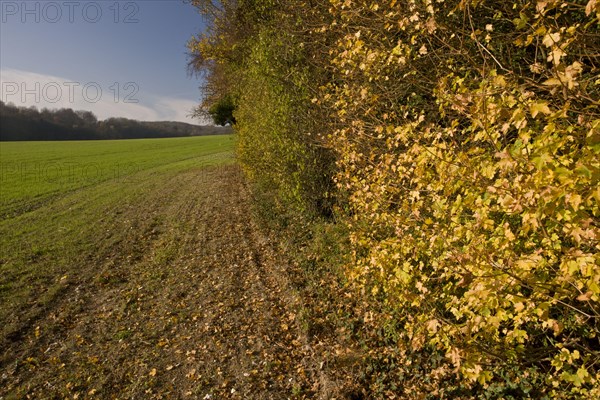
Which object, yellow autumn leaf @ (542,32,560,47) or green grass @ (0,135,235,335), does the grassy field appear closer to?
green grass @ (0,135,235,335)

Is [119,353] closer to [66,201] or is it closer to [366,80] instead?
[366,80]

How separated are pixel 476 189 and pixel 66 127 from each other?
4582 inches

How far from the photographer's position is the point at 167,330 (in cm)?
645

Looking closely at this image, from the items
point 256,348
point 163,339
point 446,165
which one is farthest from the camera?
point 163,339

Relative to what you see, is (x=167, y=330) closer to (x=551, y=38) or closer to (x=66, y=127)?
(x=551, y=38)

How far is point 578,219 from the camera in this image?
2.39m

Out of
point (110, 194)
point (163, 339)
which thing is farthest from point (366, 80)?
point (110, 194)

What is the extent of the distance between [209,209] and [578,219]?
13.6 metres

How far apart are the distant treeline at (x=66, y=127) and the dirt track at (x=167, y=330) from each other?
72.7 metres

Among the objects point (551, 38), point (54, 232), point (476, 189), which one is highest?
point (551, 38)

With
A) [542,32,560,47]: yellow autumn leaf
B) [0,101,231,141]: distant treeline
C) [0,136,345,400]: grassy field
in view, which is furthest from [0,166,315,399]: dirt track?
[0,101,231,141]: distant treeline

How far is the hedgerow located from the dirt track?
1.60 metres

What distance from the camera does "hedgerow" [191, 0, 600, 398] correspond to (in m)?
2.35

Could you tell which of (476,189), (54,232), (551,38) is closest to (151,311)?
(476,189)
